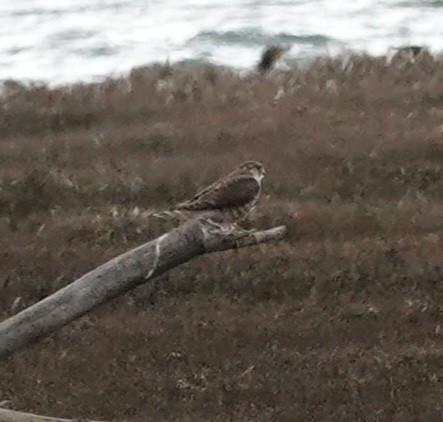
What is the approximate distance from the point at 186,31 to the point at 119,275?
47.1ft

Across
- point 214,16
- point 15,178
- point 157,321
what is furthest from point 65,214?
point 214,16

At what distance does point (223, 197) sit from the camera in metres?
8.44

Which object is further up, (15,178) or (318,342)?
(15,178)

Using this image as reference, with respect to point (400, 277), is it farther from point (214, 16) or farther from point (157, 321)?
point (214, 16)

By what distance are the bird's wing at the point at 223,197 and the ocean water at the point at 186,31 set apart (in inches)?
414

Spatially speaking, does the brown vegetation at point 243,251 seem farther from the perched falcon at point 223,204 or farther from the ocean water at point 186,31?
the perched falcon at point 223,204

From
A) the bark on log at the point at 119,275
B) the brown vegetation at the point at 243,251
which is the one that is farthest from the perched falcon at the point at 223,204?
the brown vegetation at the point at 243,251

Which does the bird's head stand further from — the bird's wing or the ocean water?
the ocean water

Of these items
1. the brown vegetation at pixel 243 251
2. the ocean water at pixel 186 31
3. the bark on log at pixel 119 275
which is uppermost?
the bark on log at pixel 119 275

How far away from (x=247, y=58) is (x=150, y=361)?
914 cm

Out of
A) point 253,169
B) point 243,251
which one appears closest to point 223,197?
point 253,169

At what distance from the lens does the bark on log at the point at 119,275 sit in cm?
767

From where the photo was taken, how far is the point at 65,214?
14797 mm

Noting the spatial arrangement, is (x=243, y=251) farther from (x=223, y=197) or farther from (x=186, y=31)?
(x=186, y=31)
